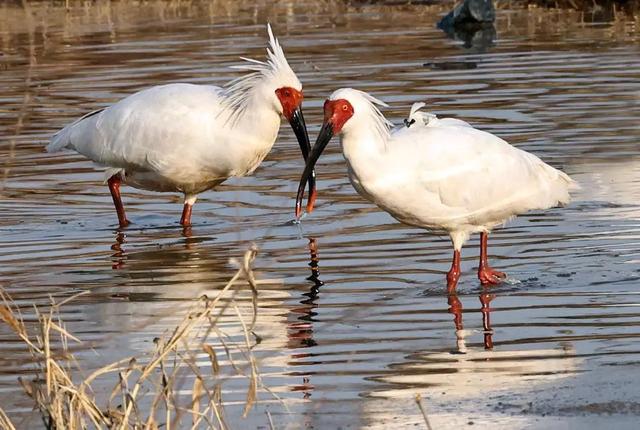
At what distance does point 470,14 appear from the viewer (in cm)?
2480

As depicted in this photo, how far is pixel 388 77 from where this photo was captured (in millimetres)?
19047

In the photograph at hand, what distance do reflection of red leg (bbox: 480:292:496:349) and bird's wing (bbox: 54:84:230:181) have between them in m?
2.99

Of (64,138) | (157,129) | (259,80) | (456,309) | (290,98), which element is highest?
(259,80)

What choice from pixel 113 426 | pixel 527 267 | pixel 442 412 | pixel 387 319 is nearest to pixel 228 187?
pixel 527 267

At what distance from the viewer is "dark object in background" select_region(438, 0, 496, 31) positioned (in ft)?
81.5

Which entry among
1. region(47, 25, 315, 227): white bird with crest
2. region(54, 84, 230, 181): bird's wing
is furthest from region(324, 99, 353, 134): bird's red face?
region(54, 84, 230, 181): bird's wing

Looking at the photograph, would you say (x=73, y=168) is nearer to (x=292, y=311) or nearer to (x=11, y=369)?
(x=292, y=311)

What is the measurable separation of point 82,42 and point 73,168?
1088 centimetres

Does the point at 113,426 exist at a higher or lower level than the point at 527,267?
higher

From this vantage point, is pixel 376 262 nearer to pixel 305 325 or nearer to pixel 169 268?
pixel 169 268

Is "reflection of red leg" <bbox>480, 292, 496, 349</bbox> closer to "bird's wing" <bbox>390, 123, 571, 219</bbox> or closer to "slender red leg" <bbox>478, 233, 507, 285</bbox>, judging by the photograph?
"slender red leg" <bbox>478, 233, 507, 285</bbox>

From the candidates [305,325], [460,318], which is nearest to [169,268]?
[305,325]

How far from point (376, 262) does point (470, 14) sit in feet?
51.7

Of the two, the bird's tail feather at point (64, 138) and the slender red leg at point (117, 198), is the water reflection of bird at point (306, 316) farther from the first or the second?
the bird's tail feather at point (64, 138)
